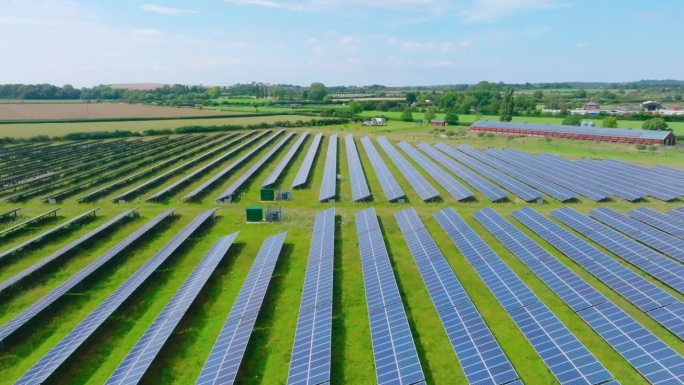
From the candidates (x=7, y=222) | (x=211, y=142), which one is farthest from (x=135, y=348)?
(x=211, y=142)

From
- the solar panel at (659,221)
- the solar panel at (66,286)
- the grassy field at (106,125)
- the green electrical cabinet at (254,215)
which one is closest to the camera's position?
the solar panel at (66,286)

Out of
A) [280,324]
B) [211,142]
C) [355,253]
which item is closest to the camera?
[280,324]

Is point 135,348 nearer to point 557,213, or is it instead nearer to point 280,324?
point 280,324

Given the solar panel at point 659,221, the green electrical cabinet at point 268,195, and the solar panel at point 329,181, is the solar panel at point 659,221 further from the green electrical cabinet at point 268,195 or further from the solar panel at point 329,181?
the green electrical cabinet at point 268,195

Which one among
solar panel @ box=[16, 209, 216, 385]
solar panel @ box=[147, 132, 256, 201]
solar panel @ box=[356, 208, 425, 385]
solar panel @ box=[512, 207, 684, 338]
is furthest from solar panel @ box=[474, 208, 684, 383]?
solar panel @ box=[147, 132, 256, 201]

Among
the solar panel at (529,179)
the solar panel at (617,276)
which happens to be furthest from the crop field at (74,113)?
the solar panel at (617,276)
